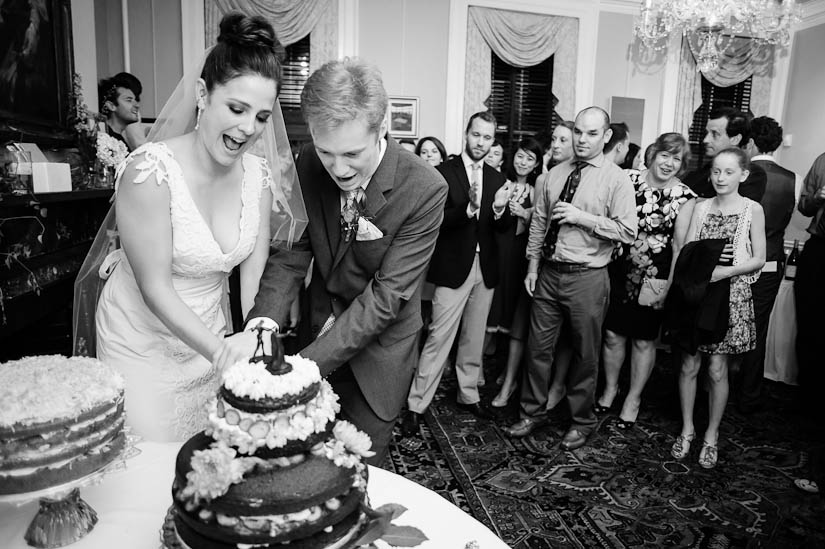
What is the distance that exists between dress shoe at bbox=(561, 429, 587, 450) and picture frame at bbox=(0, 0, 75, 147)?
3.43m

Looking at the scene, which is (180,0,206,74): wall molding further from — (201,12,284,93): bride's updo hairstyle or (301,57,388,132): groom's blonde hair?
(301,57,388,132): groom's blonde hair

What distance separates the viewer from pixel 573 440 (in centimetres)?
336

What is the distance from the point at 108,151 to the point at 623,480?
154 inches

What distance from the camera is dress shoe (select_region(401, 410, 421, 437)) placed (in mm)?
3500

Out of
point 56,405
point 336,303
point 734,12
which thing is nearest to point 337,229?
point 336,303

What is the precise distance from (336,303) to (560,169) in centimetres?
212

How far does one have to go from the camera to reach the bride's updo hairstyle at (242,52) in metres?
1.48

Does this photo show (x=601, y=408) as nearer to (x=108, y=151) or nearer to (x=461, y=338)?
(x=461, y=338)

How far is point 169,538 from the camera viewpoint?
82cm

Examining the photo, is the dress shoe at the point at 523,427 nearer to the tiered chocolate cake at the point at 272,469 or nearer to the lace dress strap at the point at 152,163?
the lace dress strap at the point at 152,163

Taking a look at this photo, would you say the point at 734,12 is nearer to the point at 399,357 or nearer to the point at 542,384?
the point at 542,384

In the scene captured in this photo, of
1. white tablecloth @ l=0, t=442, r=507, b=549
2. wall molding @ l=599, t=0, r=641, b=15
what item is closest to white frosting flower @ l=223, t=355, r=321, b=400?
white tablecloth @ l=0, t=442, r=507, b=549

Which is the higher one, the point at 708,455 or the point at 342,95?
the point at 342,95

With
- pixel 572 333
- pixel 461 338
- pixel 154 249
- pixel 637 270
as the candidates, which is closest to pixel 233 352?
pixel 154 249
